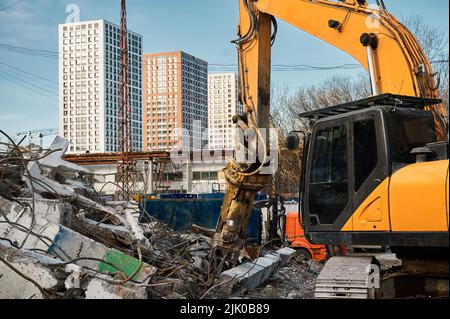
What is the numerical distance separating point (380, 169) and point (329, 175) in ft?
2.15

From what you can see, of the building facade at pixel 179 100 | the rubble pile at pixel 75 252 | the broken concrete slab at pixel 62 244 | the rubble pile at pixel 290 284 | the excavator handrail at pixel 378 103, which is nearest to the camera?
the excavator handrail at pixel 378 103

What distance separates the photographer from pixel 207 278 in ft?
24.5

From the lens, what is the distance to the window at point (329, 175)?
5.48 m

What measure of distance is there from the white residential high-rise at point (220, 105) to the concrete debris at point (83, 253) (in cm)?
5906

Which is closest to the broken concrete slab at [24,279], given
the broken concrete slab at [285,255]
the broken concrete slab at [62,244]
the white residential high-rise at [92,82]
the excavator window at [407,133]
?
the broken concrete slab at [62,244]

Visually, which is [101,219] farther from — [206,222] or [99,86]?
[99,86]

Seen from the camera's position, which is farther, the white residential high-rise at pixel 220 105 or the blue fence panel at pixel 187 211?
the white residential high-rise at pixel 220 105

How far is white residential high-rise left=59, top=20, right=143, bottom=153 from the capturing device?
5334 cm

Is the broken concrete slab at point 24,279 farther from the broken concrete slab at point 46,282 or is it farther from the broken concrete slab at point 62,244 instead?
Answer: the broken concrete slab at point 62,244

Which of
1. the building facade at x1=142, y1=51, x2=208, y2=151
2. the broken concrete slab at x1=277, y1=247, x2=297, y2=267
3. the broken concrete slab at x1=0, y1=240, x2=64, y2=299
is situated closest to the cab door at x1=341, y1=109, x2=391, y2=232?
the broken concrete slab at x1=0, y1=240, x2=64, y2=299

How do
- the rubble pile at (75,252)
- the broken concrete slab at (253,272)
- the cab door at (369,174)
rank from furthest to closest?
the broken concrete slab at (253,272) < the rubble pile at (75,252) < the cab door at (369,174)

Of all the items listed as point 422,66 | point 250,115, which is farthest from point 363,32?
point 250,115
